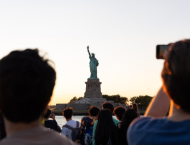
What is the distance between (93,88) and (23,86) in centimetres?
4839

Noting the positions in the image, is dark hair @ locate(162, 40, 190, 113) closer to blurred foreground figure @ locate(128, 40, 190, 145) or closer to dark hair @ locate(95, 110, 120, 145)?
blurred foreground figure @ locate(128, 40, 190, 145)

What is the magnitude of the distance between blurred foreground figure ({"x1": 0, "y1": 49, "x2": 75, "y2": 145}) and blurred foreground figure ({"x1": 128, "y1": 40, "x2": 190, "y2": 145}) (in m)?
0.45

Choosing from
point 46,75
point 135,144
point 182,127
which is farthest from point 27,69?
point 182,127

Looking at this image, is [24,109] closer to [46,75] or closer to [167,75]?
[46,75]

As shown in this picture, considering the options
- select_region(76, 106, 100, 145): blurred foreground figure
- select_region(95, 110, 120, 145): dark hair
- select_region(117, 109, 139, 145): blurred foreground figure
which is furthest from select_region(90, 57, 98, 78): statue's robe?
select_region(95, 110, 120, 145): dark hair

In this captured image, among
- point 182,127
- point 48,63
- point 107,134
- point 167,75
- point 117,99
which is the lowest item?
point 117,99

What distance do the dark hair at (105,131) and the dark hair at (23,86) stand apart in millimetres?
3066

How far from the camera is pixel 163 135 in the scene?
61.6 inches

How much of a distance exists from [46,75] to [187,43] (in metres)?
0.87

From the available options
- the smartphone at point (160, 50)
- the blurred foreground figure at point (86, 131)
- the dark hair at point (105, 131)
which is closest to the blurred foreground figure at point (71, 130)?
the blurred foreground figure at point (86, 131)

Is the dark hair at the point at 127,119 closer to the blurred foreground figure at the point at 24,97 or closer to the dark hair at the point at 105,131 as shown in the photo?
the dark hair at the point at 105,131

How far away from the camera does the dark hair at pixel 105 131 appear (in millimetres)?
4531

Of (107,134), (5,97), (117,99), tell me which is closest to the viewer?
(5,97)

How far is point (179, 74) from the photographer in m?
1.54
